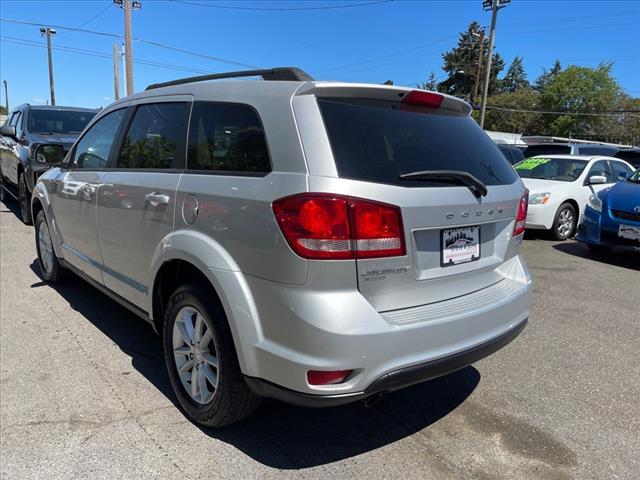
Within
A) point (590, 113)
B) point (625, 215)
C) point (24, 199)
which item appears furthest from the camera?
point (590, 113)

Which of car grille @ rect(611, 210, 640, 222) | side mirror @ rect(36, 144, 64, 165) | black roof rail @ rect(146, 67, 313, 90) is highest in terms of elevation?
black roof rail @ rect(146, 67, 313, 90)

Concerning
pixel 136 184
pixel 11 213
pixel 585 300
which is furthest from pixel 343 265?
pixel 11 213

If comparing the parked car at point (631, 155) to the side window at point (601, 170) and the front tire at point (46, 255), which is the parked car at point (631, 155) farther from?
the front tire at point (46, 255)

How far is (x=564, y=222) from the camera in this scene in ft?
28.4

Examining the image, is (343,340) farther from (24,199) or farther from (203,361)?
(24,199)

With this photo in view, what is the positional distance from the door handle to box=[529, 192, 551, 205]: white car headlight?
23.2 feet

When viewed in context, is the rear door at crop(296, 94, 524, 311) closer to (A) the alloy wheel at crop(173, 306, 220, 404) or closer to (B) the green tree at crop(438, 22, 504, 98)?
(A) the alloy wheel at crop(173, 306, 220, 404)

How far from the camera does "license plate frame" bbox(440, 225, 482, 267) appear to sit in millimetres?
2338

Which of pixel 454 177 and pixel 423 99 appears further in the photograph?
pixel 423 99

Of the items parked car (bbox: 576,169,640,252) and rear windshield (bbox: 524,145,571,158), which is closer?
parked car (bbox: 576,169,640,252)

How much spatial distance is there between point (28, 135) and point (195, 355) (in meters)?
7.24

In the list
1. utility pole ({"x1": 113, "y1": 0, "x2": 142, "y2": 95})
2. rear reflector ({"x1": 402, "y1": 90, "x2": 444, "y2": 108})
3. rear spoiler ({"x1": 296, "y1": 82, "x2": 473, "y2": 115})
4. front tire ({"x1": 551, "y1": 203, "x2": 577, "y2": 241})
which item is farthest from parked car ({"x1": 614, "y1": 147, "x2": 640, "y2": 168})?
utility pole ({"x1": 113, "y1": 0, "x2": 142, "y2": 95})

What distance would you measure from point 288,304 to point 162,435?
1.21 metres

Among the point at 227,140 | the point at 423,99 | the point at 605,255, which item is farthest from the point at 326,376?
the point at 605,255
